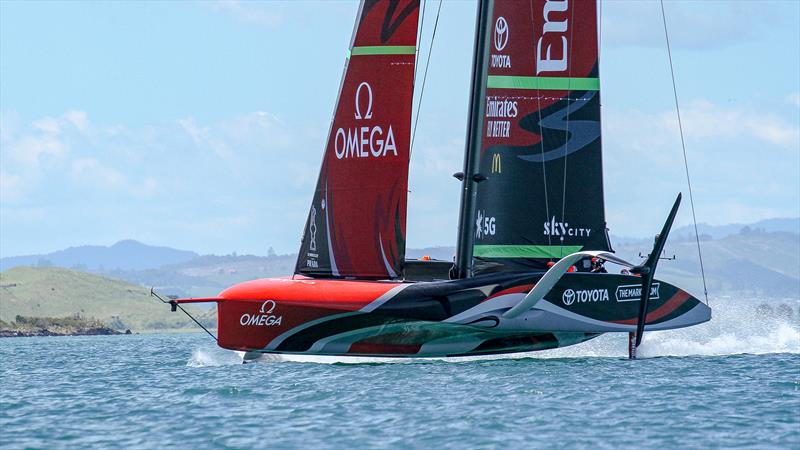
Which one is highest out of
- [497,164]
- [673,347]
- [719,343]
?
[497,164]

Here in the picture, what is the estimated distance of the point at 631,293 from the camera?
28.7m

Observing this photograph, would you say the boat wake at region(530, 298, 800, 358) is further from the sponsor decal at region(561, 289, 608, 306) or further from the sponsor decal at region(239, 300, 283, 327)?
the sponsor decal at region(239, 300, 283, 327)

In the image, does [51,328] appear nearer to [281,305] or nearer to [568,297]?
[281,305]

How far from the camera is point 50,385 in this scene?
85.4ft

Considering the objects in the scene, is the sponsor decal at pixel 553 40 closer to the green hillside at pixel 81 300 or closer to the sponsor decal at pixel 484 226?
the sponsor decal at pixel 484 226

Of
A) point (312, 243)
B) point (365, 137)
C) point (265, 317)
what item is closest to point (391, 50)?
point (365, 137)

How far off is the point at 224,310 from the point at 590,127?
905 cm

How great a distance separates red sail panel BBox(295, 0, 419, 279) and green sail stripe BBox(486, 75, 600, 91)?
2668mm

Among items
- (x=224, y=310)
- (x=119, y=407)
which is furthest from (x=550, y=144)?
(x=119, y=407)

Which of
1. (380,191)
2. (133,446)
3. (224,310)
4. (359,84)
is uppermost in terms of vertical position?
(359,84)

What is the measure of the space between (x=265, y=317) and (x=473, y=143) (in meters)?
5.49

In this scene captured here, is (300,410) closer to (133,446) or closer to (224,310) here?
(133,446)

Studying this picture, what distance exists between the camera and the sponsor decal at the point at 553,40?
30.2m

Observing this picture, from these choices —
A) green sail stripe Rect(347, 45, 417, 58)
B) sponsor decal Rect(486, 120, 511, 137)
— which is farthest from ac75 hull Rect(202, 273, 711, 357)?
green sail stripe Rect(347, 45, 417, 58)
